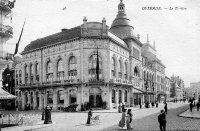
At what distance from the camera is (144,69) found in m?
71.4

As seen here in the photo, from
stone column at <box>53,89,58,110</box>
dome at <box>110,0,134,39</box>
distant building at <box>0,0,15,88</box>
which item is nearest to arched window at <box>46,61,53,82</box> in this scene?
stone column at <box>53,89,58,110</box>

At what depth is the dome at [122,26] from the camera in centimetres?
5772

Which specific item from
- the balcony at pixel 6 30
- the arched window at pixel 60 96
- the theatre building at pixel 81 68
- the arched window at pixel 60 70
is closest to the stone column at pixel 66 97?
the theatre building at pixel 81 68

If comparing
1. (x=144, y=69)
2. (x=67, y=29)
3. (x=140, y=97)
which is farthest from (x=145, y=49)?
(x=67, y=29)

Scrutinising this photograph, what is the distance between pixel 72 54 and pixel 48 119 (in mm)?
25443

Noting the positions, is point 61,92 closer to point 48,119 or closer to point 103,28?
point 103,28

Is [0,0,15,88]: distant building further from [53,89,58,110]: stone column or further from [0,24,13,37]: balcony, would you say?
[53,89,58,110]: stone column

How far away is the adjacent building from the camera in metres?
45.0

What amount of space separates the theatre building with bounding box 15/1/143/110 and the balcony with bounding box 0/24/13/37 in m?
16.0

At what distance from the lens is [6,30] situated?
1003 inches

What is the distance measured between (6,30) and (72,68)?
22.3 meters

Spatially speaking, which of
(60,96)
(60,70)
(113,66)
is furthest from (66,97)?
(113,66)

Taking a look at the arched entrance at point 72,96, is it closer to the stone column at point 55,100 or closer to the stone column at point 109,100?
the stone column at point 55,100

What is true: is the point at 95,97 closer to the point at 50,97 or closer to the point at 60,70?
the point at 60,70
